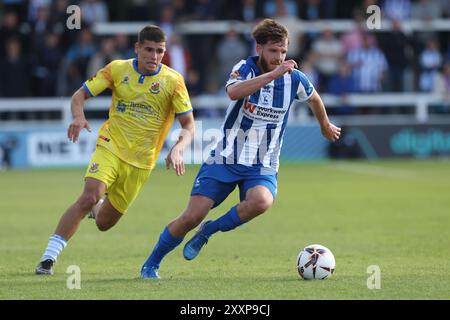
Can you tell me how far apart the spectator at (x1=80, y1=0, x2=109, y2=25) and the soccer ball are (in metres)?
14.5

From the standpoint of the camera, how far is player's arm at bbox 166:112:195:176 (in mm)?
8281

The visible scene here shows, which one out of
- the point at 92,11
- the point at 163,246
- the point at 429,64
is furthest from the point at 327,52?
the point at 163,246

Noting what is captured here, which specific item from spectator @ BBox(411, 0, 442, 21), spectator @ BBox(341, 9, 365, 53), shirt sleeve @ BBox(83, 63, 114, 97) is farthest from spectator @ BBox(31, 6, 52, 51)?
shirt sleeve @ BBox(83, 63, 114, 97)

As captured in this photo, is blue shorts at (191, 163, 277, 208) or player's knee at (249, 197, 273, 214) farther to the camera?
blue shorts at (191, 163, 277, 208)

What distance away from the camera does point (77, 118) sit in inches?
344

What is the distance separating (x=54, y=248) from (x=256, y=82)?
2.45 meters

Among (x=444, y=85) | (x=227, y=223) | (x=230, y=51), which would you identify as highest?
(x=230, y=51)

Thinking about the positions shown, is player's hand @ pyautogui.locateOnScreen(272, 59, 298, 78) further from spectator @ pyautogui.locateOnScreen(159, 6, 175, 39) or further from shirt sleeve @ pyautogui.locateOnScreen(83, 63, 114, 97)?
spectator @ pyautogui.locateOnScreen(159, 6, 175, 39)

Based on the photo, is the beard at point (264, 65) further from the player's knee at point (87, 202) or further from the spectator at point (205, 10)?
the spectator at point (205, 10)

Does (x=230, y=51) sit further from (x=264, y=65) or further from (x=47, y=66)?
(x=264, y=65)

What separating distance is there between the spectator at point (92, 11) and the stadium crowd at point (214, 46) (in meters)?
0.02

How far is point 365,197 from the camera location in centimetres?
1672

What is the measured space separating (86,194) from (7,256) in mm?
1918

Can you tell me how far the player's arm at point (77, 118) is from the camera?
8648 mm
